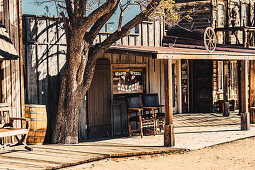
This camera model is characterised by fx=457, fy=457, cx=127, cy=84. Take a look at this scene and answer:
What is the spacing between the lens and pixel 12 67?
384 inches

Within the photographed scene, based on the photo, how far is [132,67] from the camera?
12.9 m

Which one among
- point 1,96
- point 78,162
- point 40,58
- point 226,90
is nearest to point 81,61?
point 40,58

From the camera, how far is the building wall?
31.5 ft

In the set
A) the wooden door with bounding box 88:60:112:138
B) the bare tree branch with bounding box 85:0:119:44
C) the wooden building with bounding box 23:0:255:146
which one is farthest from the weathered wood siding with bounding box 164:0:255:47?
the bare tree branch with bounding box 85:0:119:44

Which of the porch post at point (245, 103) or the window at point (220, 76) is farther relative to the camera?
the window at point (220, 76)

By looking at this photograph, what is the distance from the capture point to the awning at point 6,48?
9050mm

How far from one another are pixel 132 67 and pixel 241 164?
546 centimetres

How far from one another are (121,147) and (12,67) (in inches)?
113

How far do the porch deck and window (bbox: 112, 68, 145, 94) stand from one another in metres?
1.55

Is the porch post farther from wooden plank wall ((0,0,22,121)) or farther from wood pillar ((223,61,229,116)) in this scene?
wooden plank wall ((0,0,22,121))

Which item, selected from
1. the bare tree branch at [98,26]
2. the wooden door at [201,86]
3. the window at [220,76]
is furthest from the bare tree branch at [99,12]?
the window at [220,76]

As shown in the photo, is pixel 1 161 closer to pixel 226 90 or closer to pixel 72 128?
pixel 72 128

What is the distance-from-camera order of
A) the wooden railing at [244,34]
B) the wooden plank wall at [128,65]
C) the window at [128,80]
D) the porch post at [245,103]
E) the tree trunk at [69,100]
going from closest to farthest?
1. the tree trunk at [69,100]
2. the wooden plank wall at [128,65]
3. the window at [128,80]
4. the porch post at [245,103]
5. the wooden railing at [244,34]

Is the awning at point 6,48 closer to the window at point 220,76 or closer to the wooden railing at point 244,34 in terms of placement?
the wooden railing at point 244,34
